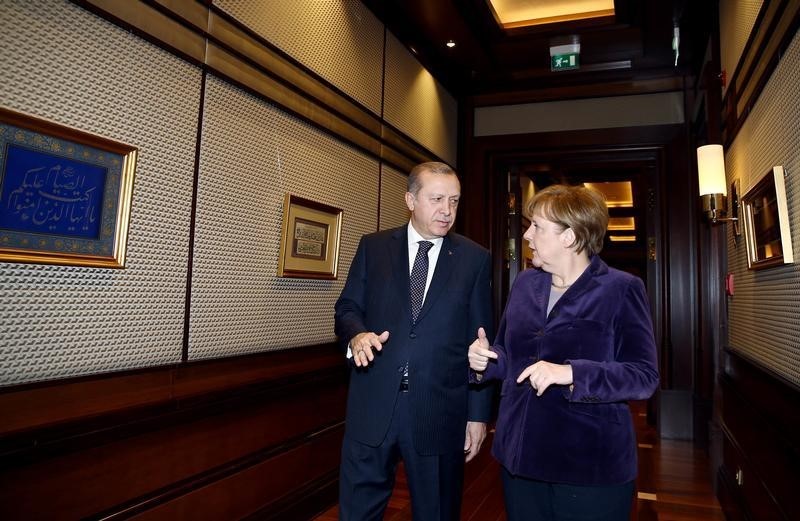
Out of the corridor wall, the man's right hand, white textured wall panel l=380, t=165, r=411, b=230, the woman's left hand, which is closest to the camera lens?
the woman's left hand

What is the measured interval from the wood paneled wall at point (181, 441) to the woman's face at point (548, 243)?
4.87 ft

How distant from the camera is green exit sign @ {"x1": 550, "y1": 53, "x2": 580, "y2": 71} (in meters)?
4.80

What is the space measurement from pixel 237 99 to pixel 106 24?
693 mm

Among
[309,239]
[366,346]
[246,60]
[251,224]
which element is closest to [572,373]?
[366,346]

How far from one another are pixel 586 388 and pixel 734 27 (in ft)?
9.66

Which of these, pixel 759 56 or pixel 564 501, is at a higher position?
pixel 759 56

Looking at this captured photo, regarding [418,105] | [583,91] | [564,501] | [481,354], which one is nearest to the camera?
[564,501]

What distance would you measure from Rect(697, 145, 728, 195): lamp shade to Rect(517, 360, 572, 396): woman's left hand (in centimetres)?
252

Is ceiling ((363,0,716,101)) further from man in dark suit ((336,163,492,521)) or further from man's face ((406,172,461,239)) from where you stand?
man in dark suit ((336,163,492,521))

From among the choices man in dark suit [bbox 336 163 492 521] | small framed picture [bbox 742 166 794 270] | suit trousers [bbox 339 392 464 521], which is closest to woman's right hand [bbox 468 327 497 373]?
man in dark suit [bbox 336 163 492 521]

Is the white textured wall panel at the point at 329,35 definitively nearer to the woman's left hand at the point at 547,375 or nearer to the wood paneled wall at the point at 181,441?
the wood paneled wall at the point at 181,441

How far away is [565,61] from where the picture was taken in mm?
4820

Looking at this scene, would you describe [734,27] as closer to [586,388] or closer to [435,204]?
[435,204]

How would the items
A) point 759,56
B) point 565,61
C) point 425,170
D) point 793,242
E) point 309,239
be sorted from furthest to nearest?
point 565,61
point 309,239
point 759,56
point 425,170
point 793,242
